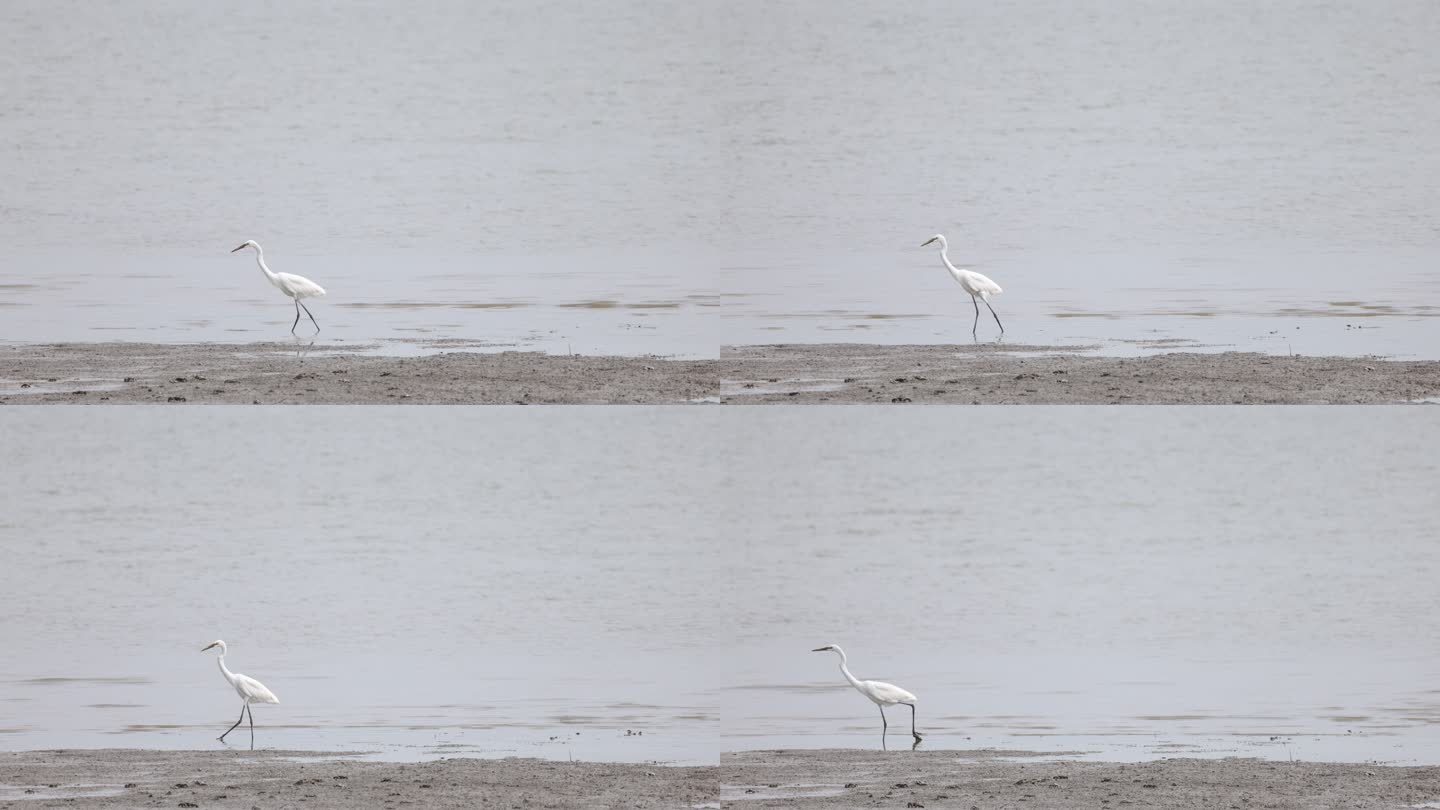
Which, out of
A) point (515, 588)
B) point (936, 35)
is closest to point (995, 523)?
point (515, 588)

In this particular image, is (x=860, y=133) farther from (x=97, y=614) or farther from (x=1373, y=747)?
(x=1373, y=747)

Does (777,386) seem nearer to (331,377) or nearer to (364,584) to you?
(331,377)

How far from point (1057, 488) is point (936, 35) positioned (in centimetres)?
3713

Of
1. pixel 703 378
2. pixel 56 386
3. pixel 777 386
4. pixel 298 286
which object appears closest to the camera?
pixel 56 386

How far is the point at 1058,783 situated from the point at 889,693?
2420 mm

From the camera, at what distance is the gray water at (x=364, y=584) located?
1193 cm

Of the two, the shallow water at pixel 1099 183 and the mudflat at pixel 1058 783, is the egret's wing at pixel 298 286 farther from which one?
the mudflat at pixel 1058 783

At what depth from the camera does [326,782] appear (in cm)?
952

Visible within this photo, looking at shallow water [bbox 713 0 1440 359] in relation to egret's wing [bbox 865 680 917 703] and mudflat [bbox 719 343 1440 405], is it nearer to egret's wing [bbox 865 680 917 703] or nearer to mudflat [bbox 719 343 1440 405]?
mudflat [bbox 719 343 1440 405]

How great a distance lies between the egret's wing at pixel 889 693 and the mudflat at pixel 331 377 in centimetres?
221

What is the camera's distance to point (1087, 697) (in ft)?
42.5

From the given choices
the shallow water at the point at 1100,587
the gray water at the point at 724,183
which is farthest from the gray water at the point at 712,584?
the gray water at the point at 724,183

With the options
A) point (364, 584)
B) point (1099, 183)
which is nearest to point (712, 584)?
point (364, 584)

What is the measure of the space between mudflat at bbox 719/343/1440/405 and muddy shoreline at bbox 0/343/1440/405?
0.01m
